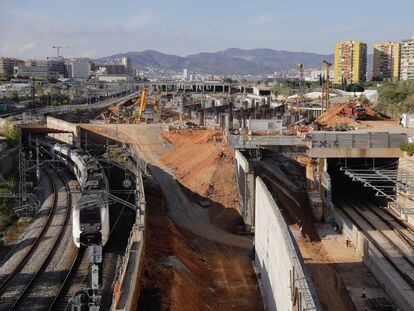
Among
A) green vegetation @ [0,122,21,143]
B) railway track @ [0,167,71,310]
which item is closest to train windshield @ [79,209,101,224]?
railway track @ [0,167,71,310]

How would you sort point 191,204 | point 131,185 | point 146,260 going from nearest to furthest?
point 146,260, point 191,204, point 131,185

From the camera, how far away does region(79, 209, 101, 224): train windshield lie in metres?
20.7

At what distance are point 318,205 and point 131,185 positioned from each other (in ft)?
38.0

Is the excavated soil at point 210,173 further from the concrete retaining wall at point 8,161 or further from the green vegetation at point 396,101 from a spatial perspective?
the green vegetation at point 396,101

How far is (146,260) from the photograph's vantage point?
63.7 ft

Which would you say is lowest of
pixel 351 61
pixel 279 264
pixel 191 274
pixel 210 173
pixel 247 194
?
pixel 191 274

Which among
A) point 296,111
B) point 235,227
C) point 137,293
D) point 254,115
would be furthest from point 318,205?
point 296,111

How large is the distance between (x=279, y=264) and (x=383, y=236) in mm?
15316

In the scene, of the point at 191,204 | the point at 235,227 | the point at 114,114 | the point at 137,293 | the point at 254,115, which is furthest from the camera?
the point at 114,114

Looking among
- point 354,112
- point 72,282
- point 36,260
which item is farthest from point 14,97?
point 72,282

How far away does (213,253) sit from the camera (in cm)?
2433

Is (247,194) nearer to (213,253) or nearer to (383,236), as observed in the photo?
(213,253)

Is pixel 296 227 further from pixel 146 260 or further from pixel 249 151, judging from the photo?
pixel 146 260

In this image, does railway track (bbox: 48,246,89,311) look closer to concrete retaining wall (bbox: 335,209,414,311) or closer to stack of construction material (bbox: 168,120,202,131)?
concrete retaining wall (bbox: 335,209,414,311)
